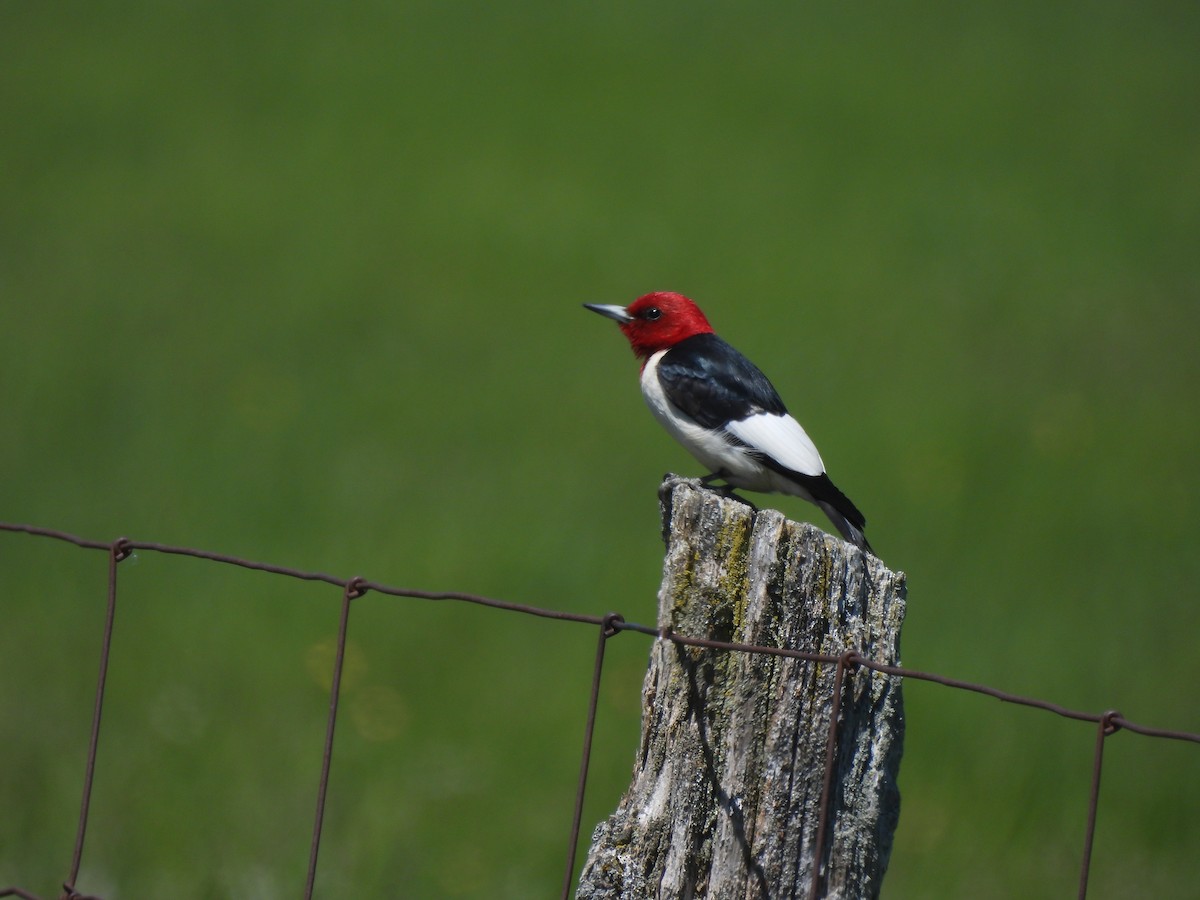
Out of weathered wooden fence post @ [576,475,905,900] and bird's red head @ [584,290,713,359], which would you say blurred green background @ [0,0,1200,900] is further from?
weathered wooden fence post @ [576,475,905,900]

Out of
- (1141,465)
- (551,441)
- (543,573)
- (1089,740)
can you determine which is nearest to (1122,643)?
(1089,740)

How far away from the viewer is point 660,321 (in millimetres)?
4598

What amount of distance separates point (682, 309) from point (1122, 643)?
361 cm

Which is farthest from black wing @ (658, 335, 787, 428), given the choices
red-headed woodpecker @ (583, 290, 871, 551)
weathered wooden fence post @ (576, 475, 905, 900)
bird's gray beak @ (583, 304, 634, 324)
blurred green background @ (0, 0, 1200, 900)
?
blurred green background @ (0, 0, 1200, 900)

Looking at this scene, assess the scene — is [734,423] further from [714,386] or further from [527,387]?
[527,387]

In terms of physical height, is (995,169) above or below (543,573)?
above

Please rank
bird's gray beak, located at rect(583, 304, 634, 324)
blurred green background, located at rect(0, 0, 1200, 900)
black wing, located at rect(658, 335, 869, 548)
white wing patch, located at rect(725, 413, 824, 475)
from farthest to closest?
blurred green background, located at rect(0, 0, 1200, 900)
bird's gray beak, located at rect(583, 304, 634, 324)
black wing, located at rect(658, 335, 869, 548)
white wing patch, located at rect(725, 413, 824, 475)

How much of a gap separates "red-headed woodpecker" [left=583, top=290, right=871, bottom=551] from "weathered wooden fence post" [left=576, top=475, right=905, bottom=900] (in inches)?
54.8

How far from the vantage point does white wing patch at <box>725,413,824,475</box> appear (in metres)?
3.76

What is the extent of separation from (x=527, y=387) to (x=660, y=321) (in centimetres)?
572

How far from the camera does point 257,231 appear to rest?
12289 mm

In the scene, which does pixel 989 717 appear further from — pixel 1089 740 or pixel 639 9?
pixel 639 9

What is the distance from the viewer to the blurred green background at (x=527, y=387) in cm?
572

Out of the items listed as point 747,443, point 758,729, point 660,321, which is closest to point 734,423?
point 747,443
